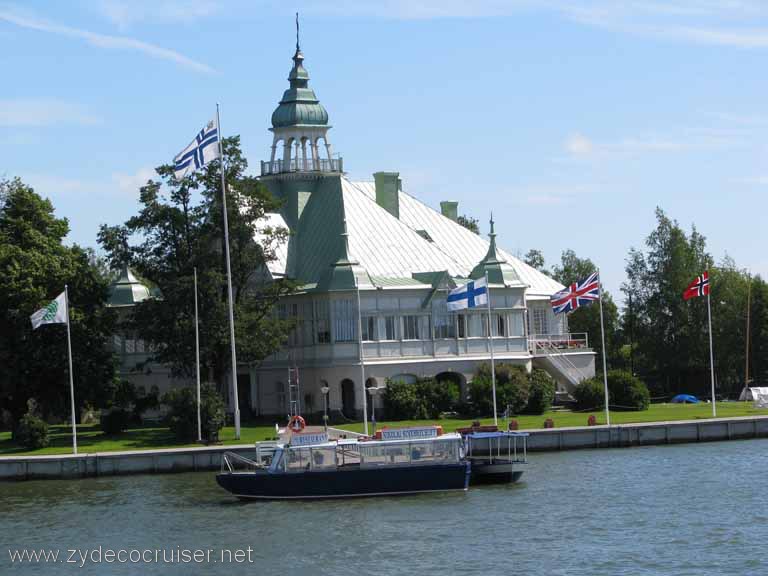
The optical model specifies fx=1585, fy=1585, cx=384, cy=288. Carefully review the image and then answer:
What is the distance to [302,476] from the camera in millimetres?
65188

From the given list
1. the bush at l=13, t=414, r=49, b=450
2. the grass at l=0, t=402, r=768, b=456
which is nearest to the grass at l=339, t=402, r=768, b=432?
the grass at l=0, t=402, r=768, b=456

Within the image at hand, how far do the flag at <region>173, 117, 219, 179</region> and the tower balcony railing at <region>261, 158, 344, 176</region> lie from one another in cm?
2442

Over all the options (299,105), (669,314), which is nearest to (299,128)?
(299,105)

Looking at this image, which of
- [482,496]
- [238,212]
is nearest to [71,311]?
[238,212]

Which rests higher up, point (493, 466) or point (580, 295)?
point (580, 295)

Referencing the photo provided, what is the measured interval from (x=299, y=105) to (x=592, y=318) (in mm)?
41660

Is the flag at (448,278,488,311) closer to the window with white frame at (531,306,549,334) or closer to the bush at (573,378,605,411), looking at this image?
the bush at (573,378,605,411)

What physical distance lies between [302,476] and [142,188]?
30667 mm

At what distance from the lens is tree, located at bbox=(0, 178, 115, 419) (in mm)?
86250

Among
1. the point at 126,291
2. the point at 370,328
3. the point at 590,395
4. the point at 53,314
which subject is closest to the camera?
the point at 53,314

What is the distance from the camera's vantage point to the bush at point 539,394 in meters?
92.4

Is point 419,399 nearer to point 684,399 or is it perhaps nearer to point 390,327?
point 390,327

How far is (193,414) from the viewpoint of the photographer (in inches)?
3233

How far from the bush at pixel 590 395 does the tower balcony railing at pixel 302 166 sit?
72.2 feet
